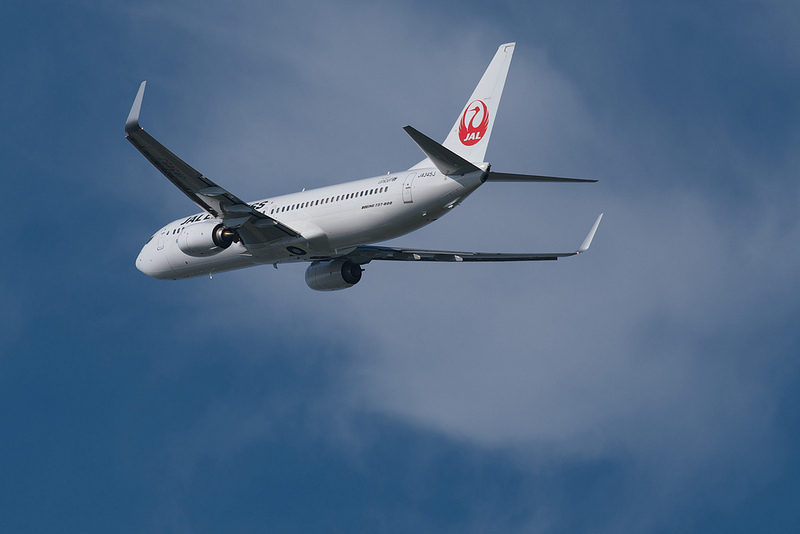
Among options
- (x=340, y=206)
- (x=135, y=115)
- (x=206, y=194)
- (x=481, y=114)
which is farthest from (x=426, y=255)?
(x=135, y=115)

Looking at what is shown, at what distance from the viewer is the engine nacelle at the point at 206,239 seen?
141ft

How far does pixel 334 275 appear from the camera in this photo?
47.8 m

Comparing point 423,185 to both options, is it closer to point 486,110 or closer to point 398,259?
point 486,110

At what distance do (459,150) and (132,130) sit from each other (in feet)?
39.6

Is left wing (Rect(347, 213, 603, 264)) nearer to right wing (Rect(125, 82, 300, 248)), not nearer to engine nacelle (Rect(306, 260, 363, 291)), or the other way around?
engine nacelle (Rect(306, 260, 363, 291))

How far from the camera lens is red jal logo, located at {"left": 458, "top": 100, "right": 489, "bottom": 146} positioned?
133 feet

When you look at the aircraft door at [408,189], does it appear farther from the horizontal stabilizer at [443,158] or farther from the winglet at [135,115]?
the winglet at [135,115]

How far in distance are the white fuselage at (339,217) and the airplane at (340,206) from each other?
0.04 m

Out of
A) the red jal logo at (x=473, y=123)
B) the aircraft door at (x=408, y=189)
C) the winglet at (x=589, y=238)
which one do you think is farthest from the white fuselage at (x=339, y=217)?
the winglet at (x=589, y=238)

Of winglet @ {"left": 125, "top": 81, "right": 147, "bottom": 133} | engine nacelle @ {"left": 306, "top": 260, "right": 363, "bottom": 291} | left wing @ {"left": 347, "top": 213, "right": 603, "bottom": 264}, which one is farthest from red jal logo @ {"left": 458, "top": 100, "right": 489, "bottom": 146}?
winglet @ {"left": 125, "top": 81, "right": 147, "bottom": 133}

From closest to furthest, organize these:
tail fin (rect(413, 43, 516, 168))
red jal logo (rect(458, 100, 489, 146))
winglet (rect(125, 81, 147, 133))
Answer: winglet (rect(125, 81, 147, 133)) < tail fin (rect(413, 43, 516, 168)) < red jal logo (rect(458, 100, 489, 146))

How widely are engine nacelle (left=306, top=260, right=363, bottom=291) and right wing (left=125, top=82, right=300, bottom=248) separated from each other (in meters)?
5.25

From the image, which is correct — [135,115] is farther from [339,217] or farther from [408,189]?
[408,189]

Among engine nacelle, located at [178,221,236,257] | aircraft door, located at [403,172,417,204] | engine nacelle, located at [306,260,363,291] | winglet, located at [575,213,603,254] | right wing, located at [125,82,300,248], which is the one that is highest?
winglet, located at [575,213,603,254]
